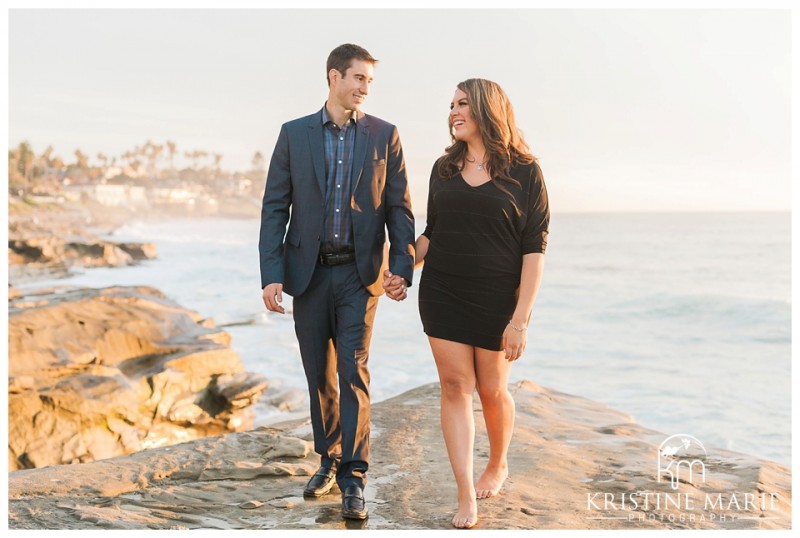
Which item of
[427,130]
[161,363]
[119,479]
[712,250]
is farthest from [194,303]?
[712,250]

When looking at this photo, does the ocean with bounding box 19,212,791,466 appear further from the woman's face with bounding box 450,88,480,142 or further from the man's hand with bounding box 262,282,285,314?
the woman's face with bounding box 450,88,480,142

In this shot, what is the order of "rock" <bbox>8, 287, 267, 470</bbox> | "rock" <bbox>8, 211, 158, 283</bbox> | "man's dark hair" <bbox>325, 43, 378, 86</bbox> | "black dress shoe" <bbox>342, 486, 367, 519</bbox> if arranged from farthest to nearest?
"rock" <bbox>8, 211, 158, 283</bbox>
"rock" <bbox>8, 287, 267, 470</bbox>
"man's dark hair" <bbox>325, 43, 378, 86</bbox>
"black dress shoe" <bbox>342, 486, 367, 519</bbox>

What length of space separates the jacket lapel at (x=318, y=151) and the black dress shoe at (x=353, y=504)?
148 cm

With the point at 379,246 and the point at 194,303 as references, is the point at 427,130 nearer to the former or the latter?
the point at 194,303

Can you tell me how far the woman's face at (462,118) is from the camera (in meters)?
3.89

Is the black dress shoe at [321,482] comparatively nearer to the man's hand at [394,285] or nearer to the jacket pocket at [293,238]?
the man's hand at [394,285]

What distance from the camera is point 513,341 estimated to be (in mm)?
3895

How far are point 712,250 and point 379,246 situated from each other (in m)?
48.4

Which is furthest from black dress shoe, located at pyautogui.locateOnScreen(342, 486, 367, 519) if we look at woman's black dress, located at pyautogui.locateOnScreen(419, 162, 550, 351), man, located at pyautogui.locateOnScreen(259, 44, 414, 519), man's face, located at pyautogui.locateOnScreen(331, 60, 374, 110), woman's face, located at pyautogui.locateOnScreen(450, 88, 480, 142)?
man's face, located at pyautogui.locateOnScreen(331, 60, 374, 110)

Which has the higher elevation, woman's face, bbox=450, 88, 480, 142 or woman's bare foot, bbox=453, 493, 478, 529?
woman's face, bbox=450, 88, 480, 142

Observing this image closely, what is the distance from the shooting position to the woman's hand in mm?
3887

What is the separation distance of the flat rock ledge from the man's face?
2065 mm

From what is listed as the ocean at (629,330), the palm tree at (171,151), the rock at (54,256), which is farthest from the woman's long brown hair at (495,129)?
the palm tree at (171,151)

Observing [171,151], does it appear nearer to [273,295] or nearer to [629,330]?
[629,330]
